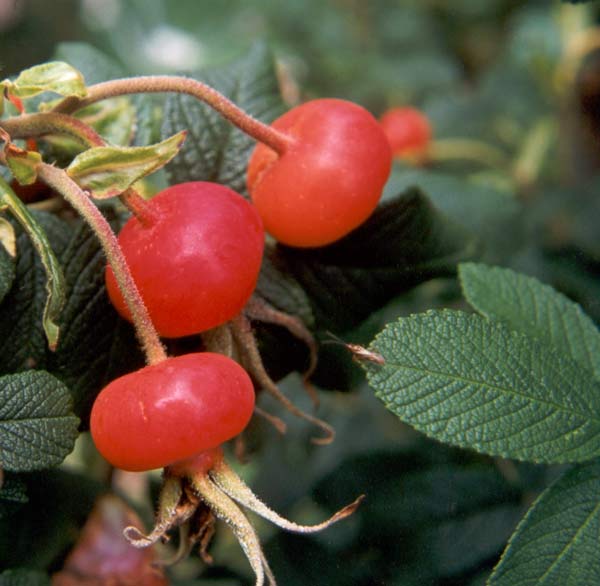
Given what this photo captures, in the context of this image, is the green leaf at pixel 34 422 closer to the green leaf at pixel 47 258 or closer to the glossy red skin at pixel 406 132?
the green leaf at pixel 47 258

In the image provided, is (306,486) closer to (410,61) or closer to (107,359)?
(107,359)

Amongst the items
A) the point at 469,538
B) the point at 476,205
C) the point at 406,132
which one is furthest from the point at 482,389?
the point at 406,132

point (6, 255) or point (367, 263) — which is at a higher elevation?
point (6, 255)

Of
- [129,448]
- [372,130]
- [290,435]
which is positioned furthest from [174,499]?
[290,435]

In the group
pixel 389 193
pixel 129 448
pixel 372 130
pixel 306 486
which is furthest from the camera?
pixel 306 486

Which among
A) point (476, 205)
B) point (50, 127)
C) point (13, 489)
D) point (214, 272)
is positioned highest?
point (50, 127)

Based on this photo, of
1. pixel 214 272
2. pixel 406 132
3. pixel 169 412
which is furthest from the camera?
pixel 406 132

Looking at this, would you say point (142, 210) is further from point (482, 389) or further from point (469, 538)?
point (469, 538)
